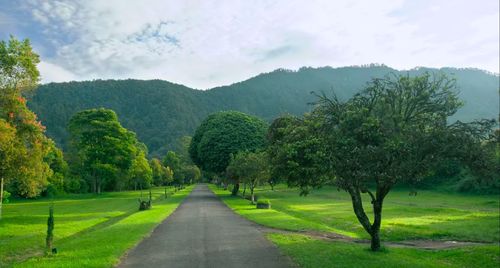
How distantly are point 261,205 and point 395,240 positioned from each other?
2016cm

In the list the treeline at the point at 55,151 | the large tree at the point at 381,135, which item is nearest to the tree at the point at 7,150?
the treeline at the point at 55,151

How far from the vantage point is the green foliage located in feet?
214

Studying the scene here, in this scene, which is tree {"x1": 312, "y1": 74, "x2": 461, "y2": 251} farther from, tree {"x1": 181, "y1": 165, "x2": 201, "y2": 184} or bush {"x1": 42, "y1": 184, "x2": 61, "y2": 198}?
tree {"x1": 181, "y1": 165, "x2": 201, "y2": 184}

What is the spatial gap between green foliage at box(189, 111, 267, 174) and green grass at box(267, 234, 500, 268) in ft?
146

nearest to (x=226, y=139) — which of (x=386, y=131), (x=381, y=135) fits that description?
(x=386, y=131)

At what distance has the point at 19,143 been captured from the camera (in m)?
30.6

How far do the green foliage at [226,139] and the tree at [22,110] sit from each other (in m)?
34.4

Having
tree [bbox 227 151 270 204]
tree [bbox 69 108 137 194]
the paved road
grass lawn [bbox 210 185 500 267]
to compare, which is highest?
tree [bbox 69 108 137 194]

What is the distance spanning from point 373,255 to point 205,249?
683 cm

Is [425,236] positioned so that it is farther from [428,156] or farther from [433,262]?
[428,156]

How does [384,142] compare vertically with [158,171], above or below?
above

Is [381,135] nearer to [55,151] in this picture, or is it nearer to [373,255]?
[373,255]

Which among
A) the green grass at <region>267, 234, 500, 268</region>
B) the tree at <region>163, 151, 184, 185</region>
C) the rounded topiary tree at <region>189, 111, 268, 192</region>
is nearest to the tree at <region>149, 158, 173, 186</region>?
the tree at <region>163, 151, 184, 185</region>

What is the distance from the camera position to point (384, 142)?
15.2m
